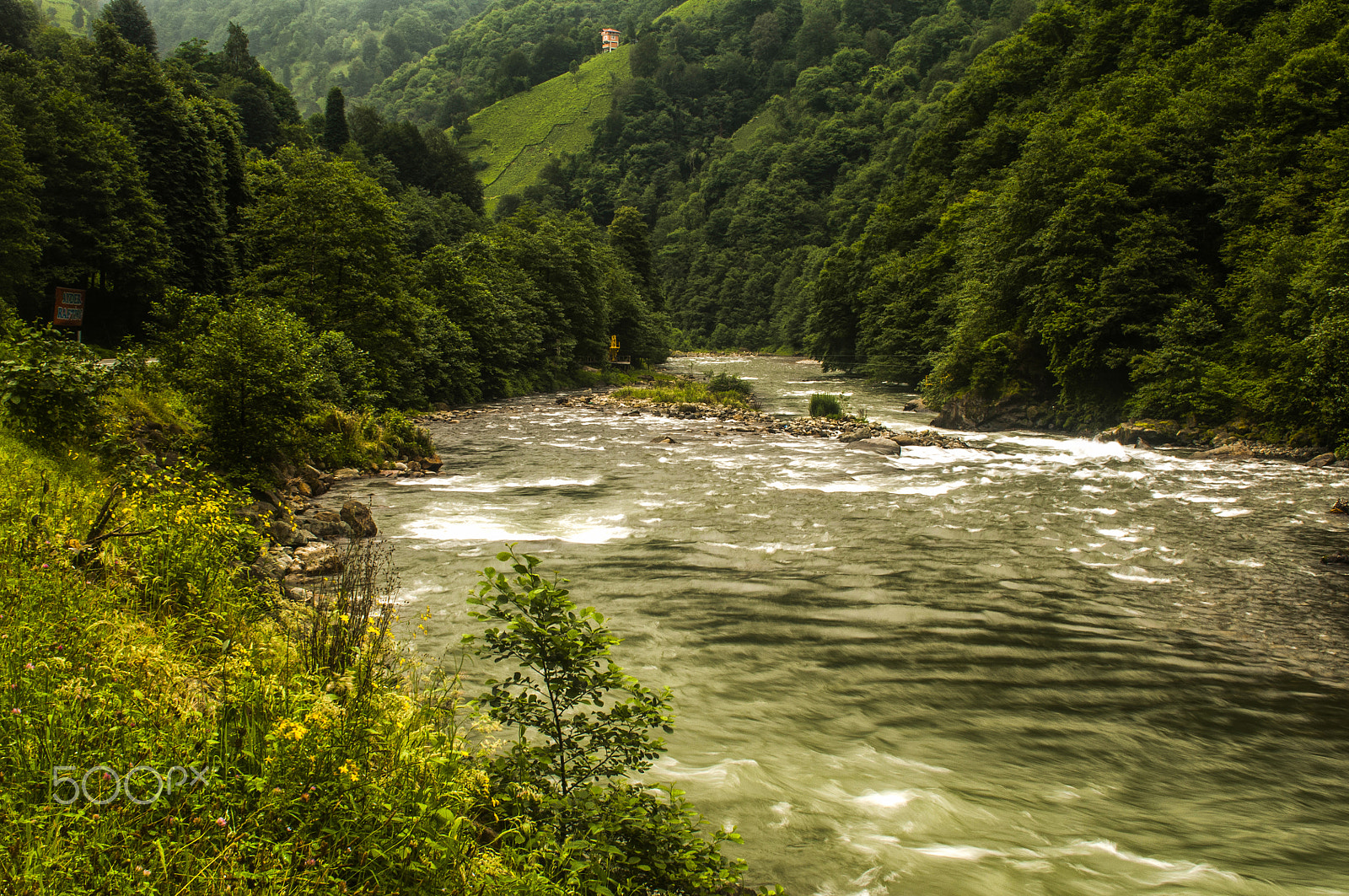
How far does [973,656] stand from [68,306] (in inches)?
763

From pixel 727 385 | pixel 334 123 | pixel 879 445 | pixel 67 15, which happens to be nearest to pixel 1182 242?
pixel 879 445

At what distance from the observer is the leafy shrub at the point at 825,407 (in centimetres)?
3722

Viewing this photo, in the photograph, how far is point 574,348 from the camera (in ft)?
199

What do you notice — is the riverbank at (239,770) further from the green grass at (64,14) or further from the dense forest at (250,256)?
the green grass at (64,14)

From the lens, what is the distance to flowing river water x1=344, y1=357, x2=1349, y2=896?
6.04 meters

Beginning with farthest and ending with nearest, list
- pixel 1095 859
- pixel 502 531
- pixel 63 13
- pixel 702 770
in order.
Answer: pixel 63 13 → pixel 502 531 → pixel 702 770 → pixel 1095 859

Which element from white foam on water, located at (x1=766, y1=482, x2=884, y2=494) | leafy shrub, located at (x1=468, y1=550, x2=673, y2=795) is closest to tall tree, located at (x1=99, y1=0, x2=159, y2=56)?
white foam on water, located at (x1=766, y1=482, x2=884, y2=494)

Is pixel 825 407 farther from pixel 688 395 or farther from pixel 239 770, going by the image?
pixel 239 770

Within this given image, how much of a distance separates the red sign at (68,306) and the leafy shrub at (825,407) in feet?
95.2

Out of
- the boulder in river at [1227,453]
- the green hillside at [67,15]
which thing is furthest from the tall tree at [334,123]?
the green hillside at [67,15]

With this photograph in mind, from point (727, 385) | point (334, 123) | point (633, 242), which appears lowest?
point (727, 385)

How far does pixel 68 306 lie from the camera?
16.7 m

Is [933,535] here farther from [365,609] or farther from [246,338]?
[246,338]

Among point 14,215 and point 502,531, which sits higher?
point 14,215
